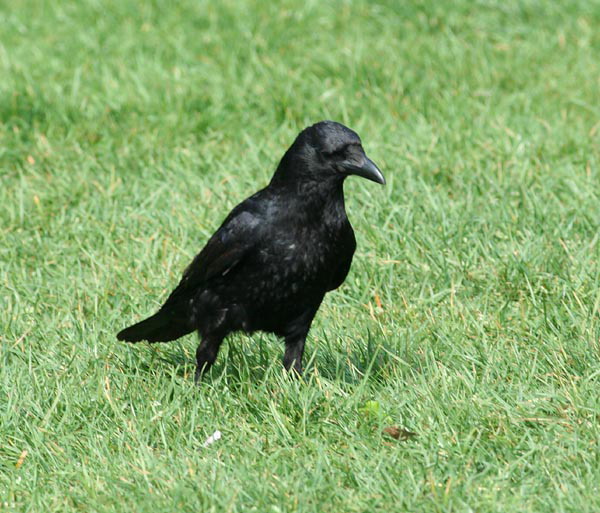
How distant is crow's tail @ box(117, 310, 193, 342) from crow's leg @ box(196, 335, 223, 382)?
17 cm

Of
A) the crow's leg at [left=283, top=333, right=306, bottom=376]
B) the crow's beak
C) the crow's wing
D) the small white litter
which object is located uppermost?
the crow's beak

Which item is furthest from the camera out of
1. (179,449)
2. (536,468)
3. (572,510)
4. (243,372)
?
(243,372)

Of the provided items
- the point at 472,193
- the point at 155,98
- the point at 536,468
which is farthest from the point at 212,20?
the point at 536,468

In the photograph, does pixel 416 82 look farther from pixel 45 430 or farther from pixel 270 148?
pixel 45 430

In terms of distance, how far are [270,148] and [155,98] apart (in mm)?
998

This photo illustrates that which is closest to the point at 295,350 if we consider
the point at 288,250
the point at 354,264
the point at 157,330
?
the point at 288,250

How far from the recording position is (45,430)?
12.8 ft

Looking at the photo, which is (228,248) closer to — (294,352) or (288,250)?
(288,250)

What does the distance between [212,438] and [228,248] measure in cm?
79

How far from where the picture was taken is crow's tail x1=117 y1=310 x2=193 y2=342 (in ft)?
14.9

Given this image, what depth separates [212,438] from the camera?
3793 mm

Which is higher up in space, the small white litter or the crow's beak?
the crow's beak

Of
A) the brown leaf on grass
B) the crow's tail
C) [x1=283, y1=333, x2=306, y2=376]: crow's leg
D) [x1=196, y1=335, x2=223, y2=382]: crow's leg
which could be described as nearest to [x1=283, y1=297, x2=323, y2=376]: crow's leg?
[x1=283, y1=333, x2=306, y2=376]: crow's leg

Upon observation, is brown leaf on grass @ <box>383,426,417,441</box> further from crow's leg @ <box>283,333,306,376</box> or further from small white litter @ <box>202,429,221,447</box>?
crow's leg @ <box>283,333,306,376</box>
